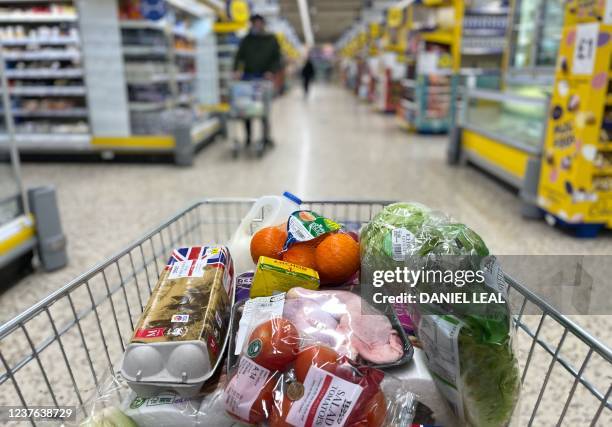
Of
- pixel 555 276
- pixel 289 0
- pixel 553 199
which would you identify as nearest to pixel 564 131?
pixel 553 199

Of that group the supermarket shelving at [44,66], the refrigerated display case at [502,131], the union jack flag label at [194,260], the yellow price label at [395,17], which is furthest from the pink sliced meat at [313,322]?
the yellow price label at [395,17]

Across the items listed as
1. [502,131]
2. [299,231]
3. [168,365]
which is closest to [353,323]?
[299,231]

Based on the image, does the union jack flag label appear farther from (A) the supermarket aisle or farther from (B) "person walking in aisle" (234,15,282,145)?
(B) "person walking in aisle" (234,15,282,145)

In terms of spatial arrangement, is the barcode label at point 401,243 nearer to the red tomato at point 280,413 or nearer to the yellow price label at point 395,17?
the red tomato at point 280,413

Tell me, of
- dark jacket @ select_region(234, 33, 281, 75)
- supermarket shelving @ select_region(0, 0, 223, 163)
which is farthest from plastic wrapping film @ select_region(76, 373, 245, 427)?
dark jacket @ select_region(234, 33, 281, 75)

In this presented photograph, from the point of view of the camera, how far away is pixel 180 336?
0.91m

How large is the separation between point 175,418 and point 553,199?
3.55 meters

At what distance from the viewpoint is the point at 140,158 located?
248 inches

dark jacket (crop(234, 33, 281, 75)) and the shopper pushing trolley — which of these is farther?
dark jacket (crop(234, 33, 281, 75))

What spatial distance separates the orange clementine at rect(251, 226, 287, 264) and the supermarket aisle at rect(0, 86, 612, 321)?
1937mm

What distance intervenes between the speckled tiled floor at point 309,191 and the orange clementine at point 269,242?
112 centimetres

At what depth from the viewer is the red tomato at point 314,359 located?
0.85 meters

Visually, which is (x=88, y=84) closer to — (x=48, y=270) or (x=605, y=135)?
(x=48, y=270)

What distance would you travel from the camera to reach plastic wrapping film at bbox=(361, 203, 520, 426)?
85cm
